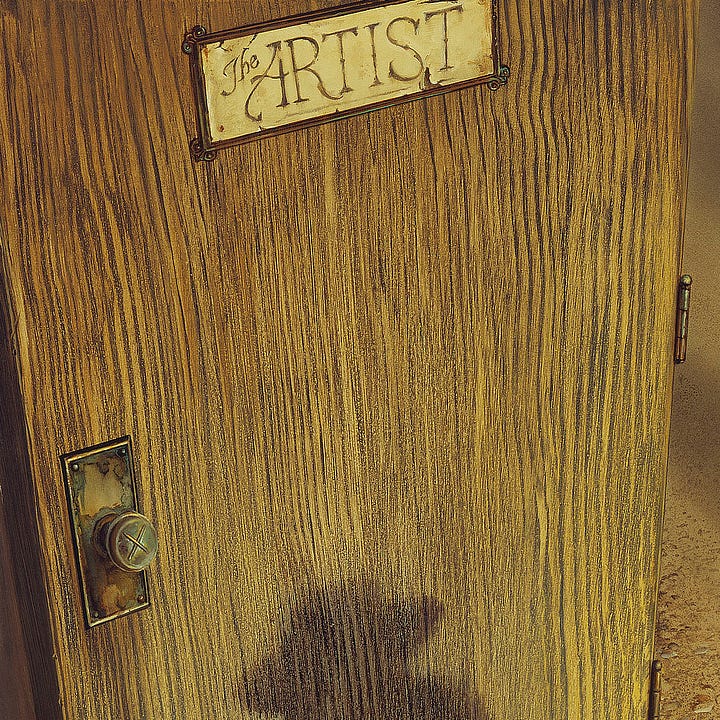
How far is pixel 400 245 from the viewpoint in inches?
36.1

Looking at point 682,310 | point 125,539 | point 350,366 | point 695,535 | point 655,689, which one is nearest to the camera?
point 125,539

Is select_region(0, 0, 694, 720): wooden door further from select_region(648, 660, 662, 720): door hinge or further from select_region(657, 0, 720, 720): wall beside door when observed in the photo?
select_region(657, 0, 720, 720): wall beside door

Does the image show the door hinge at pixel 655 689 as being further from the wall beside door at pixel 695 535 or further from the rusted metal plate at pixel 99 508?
the rusted metal plate at pixel 99 508

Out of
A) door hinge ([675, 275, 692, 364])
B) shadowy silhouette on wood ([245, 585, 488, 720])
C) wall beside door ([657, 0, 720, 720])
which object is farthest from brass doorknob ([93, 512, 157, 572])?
wall beside door ([657, 0, 720, 720])

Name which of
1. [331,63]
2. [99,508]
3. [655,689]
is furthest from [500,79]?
[655,689]

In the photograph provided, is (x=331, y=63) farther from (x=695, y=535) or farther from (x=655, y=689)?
(x=695, y=535)

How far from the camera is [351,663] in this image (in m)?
0.98

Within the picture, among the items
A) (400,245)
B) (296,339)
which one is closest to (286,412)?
(296,339)

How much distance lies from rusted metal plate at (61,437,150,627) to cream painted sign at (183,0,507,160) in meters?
0.24

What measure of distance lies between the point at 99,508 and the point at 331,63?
1.28ft

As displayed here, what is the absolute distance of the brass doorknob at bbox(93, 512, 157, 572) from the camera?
2.57 feet

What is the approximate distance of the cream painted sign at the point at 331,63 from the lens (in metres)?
0.77

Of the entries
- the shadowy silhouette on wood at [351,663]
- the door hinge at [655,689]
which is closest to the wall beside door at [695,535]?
the door hinge at [655,689]

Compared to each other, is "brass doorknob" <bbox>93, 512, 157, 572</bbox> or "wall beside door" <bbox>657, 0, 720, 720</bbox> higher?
"brass doorknob" <bbox>93, 512, 157, 572</bbox>
